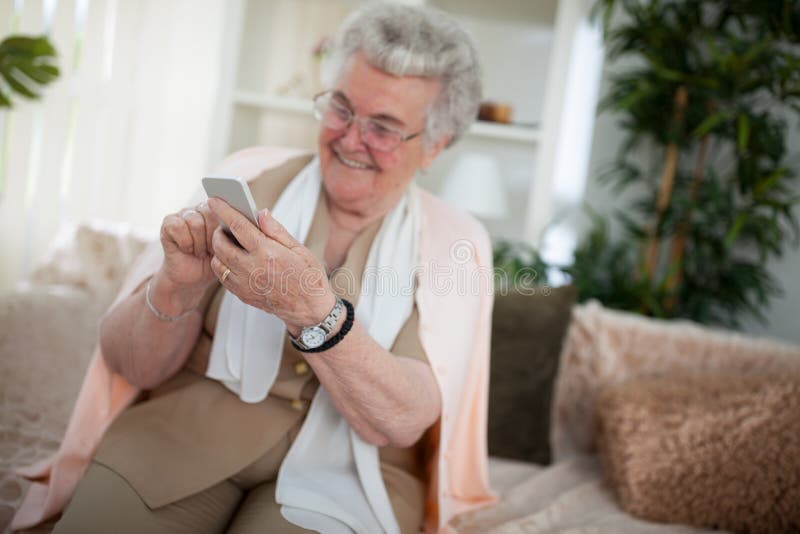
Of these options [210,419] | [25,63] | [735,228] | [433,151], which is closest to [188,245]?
[210,419]

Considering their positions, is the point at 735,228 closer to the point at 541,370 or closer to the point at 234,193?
the point at 541,370

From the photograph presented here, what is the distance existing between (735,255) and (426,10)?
2.12m

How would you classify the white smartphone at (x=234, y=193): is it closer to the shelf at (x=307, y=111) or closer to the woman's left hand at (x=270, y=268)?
the woman's left hand at (x=270, y=268)

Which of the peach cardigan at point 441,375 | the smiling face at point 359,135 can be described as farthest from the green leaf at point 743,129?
the smiling face at point 359,135

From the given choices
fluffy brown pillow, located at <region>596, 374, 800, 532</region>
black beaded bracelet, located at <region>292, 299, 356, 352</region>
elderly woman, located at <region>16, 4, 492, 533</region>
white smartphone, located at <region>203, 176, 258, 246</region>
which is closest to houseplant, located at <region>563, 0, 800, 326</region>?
fluffy brown pillow, located at <region>596, 374, 800, 532</region>

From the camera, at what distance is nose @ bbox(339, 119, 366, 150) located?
121 centimetres

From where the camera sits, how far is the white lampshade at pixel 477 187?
2748 mm

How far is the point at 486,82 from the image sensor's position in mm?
3086

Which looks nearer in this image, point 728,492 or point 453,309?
point 453,309

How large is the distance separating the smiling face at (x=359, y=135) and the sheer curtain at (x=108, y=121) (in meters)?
1.10

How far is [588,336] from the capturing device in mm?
1939

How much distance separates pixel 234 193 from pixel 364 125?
0.42m

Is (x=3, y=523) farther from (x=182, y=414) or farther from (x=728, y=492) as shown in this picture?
(x=728, y=492)

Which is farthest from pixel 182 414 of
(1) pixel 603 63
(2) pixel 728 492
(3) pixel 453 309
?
(1) pixel 603 63
